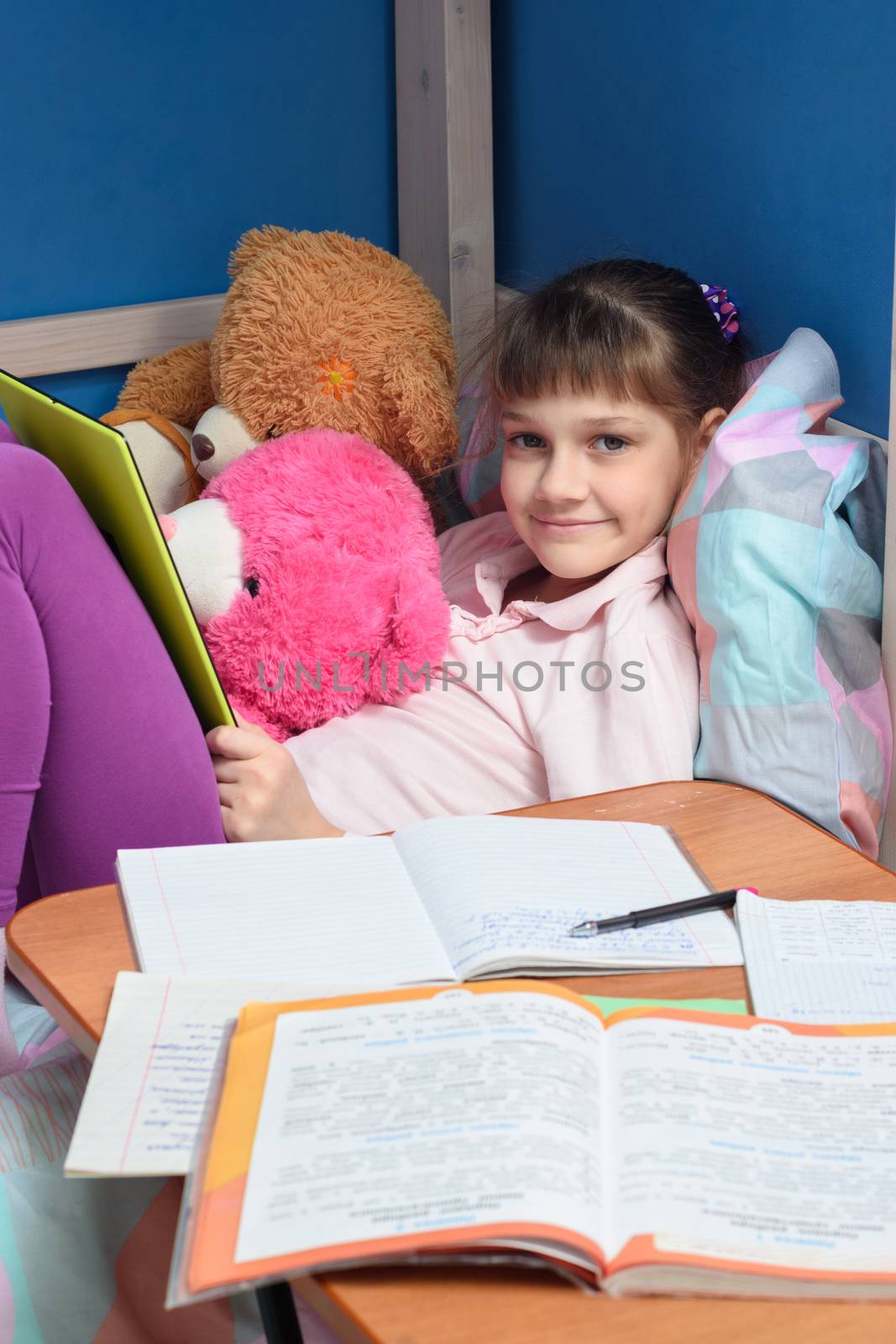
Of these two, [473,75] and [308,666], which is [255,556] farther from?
[473,75]

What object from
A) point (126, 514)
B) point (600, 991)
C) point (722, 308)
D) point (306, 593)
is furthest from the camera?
point (722, 308)

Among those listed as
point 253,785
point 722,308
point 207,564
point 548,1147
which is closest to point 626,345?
point 722,308

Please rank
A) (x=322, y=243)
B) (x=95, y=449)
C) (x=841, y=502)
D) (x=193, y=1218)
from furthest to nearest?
(x=322, y=243), (x=841, y=502), (x=95, y=449), (x=193, y=1218)

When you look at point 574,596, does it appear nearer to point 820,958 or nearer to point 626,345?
point 626,345

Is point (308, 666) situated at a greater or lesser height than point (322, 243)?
lesser

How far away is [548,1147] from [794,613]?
647 millimetres

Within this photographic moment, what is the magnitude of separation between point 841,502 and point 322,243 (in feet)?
2.17

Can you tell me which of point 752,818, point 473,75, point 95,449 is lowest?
point 752,818

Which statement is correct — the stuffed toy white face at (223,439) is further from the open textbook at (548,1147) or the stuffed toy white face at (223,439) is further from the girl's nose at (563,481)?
the open textbook at (548,1147)

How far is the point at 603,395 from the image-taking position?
131cm

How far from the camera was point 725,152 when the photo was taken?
1.39m

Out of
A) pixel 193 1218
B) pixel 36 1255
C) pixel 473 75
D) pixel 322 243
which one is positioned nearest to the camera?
pixel 193 1218

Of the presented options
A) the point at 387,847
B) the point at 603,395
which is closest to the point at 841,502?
the point at 603,395

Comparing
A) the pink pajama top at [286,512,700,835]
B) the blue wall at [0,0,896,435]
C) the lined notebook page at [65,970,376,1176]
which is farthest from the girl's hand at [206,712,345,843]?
the blue wall at [0,0,896,435]
